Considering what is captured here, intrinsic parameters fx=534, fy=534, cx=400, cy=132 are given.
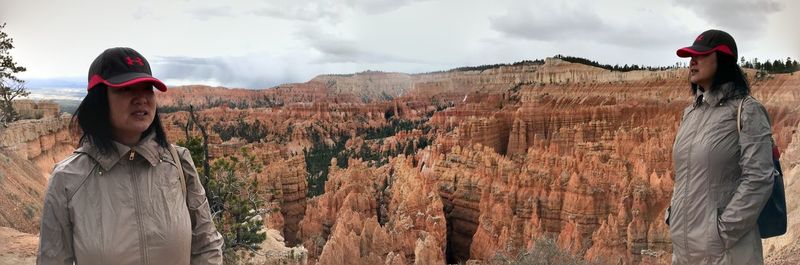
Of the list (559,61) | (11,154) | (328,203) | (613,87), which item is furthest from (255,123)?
(11,154)

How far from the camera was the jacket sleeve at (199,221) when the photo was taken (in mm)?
1785

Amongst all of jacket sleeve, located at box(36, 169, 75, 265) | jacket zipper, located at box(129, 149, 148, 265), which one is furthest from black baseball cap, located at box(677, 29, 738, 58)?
jacket sleeve, located at box(36, 169, 75, 265)

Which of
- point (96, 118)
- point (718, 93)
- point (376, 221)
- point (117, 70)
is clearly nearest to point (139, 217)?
point (96, 118)

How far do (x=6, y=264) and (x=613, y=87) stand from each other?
3552 cm

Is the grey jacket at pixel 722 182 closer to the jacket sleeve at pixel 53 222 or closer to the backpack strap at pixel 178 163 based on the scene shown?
the backpack strap at pixel 178 163

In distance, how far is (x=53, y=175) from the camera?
151 centimetres

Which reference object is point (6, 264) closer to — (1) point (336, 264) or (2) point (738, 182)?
(1) point (336, 264)

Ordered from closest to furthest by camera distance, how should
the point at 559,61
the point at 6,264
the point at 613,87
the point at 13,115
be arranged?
the point at 6,264 → the point at 13,115 → the point at 613,87 → the point at 559,61

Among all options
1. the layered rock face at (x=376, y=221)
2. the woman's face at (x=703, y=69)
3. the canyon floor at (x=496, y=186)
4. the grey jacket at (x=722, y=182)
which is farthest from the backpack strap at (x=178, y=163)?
the layered rock face at (x=376, y=221)

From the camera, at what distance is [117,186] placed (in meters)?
1.58

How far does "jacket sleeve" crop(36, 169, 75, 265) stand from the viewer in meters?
1.49

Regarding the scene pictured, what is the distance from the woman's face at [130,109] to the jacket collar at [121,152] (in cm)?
5

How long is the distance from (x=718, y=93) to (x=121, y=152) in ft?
7.29

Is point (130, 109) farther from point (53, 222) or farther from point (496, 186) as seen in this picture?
point (496, 186)
